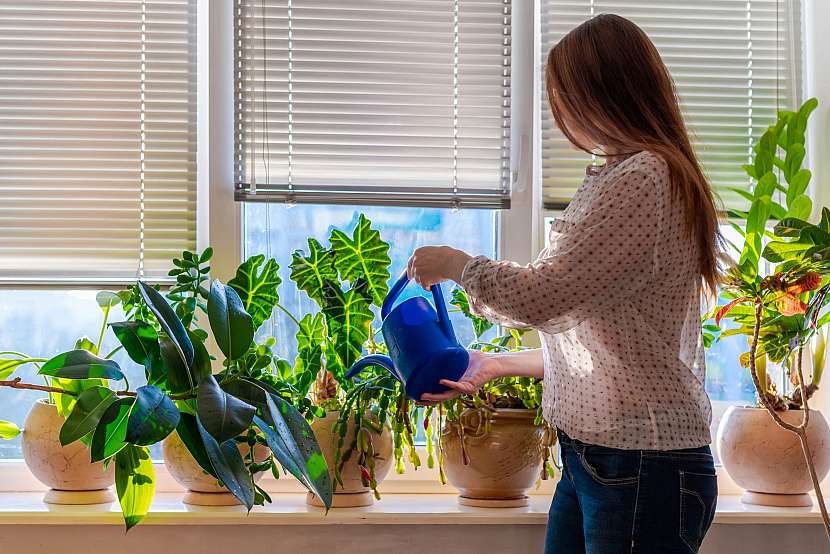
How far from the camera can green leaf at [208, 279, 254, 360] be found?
4.74ft

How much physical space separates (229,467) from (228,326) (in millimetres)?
357

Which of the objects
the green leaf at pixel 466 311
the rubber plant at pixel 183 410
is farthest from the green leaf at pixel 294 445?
the green leaf at pixel 466 311

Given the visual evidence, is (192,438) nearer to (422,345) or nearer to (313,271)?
(422,345)

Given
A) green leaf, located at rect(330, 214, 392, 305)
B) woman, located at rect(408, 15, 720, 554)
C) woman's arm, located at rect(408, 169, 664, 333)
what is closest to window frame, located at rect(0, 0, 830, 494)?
green leaf, located at rect(330, 214, 392, 305)

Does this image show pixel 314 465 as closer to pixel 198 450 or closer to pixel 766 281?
pixel 198 450

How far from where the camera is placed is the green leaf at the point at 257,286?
1.93 meters

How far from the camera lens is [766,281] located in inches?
75.0

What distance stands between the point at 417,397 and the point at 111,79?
1147mm

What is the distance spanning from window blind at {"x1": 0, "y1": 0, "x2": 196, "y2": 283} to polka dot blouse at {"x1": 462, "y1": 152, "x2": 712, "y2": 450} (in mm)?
1028

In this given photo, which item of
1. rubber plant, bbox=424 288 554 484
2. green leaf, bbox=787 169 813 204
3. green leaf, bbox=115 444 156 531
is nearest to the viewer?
green leaf, bbox=115 444 156 531

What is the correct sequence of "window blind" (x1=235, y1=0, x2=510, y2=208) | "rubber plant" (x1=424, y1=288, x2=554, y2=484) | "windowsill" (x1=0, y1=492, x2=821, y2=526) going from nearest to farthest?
"windowsill" (x1=0, y1=492, x2=821, y2=526) → "rubber plant" (x1=424, y1=288, x2=554, y2=484) → "window blind" (x1=235, y1=0, x2=510, y2=208)

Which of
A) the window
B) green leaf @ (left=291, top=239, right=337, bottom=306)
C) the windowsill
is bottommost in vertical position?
the windowsill

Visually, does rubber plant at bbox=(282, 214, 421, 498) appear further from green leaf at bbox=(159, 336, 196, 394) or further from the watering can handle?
green leaf at bbox=(159, 336, 196, 394)

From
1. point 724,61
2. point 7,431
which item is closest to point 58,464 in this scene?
point 7,431
